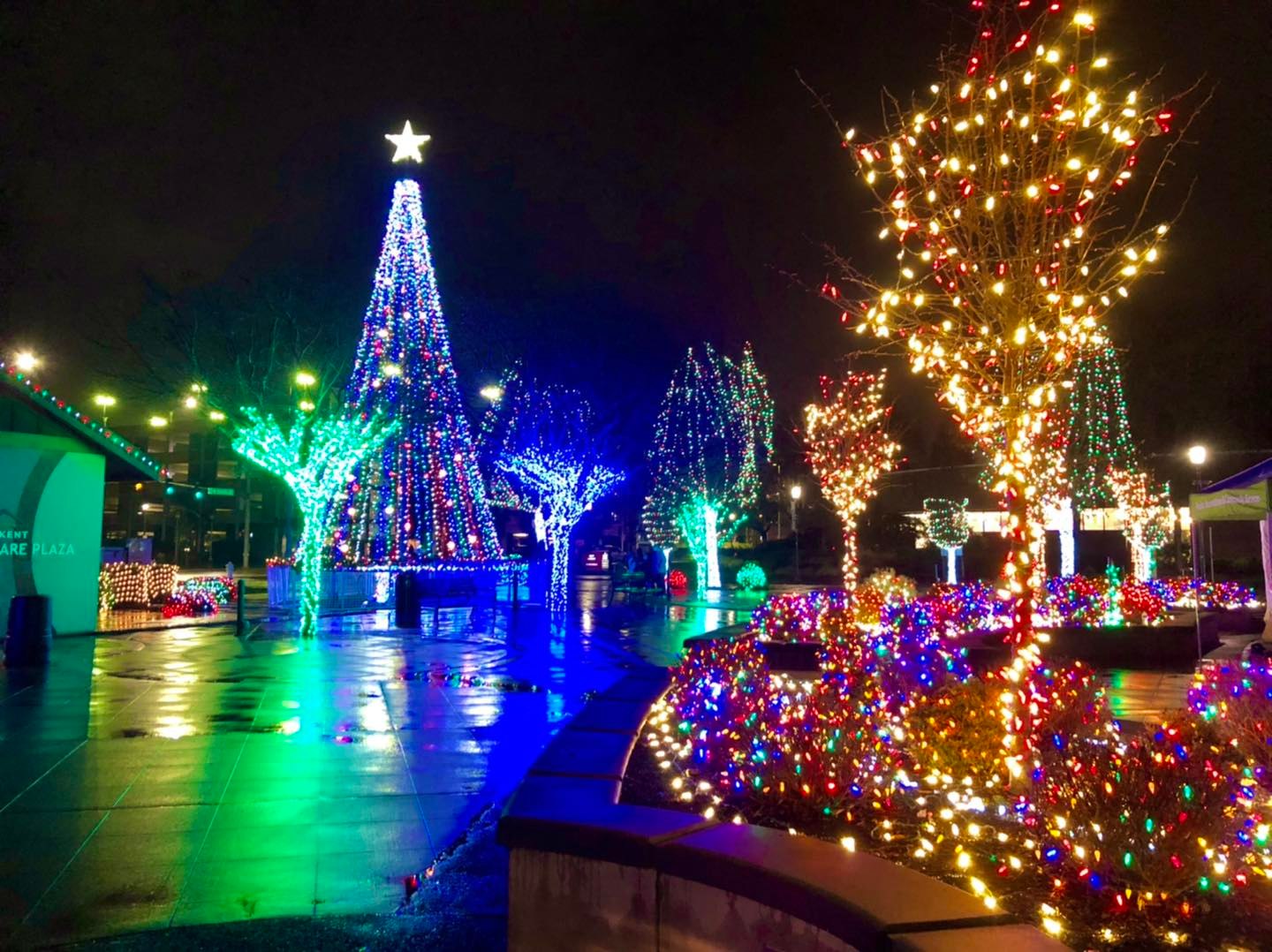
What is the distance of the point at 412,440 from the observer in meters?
27.3

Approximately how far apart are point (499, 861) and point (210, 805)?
2.35m

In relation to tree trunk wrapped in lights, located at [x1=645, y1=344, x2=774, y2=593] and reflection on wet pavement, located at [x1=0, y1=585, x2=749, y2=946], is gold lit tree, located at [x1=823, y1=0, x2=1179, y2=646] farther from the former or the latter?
tree trunk wrapped in lights, located at [x1=645, y1=344, x2=774, y2=593]

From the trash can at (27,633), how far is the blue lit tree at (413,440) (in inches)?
421

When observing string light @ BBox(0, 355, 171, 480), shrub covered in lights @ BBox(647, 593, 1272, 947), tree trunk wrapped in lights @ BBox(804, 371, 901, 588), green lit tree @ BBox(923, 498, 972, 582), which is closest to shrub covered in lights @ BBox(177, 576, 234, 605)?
string light @ BBox(0, 355, 171, 480)

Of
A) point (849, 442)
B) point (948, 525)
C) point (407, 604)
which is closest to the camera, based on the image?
point (407, 604)

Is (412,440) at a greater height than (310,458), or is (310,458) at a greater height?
(412,440)

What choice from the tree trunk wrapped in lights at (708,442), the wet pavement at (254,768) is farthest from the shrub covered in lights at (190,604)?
the tree trunk wrapped in lights at (708,442)

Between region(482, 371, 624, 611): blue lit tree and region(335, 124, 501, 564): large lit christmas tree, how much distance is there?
2.20m

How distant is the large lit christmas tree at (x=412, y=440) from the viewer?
85.5 feet

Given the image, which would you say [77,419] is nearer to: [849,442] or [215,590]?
[215,590]

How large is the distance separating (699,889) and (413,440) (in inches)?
971

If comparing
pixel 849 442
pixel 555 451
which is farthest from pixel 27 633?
pixel 555 451

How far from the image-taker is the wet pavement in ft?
16.7

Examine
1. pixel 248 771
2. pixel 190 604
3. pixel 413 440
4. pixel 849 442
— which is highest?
pixel 413 440
